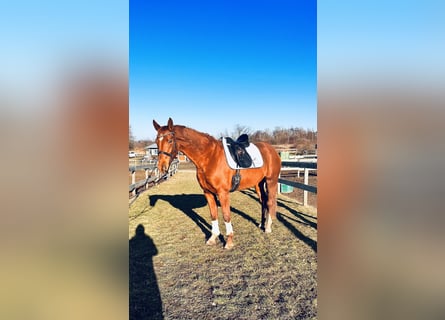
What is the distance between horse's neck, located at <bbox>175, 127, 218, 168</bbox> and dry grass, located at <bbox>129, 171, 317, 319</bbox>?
146 centimetres

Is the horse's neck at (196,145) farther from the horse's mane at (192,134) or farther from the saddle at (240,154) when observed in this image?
the saddle at (240,154)

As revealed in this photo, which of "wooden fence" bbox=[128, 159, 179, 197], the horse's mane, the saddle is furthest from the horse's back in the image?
"wooden fence" bbox=[128, 159, 179, 197]

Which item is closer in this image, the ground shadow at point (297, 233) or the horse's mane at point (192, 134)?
the horse's mane at point (192, 134)

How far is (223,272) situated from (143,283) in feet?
3.17

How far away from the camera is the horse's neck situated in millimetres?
3736

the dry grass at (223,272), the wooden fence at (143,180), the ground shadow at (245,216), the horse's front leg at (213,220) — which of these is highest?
the wooden fence at (143,180)

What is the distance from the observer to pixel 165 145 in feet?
11.1

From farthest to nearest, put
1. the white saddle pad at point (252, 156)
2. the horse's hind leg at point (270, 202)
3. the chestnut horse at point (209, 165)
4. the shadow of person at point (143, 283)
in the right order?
1. the horse's hind leg at point (270, 202)
2. the white saddle pad at point (252, 156)
3. the chestnut horse at point (209, 165)
4. the shadow of person at point (143, 283)

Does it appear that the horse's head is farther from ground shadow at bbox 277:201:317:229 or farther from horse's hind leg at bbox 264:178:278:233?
ground shadow at bbox 277:201:317:229

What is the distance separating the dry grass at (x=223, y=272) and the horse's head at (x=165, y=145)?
52.9 inches

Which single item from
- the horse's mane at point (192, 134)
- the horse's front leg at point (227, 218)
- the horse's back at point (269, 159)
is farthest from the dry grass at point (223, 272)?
the horse's mane at point (192, 134)

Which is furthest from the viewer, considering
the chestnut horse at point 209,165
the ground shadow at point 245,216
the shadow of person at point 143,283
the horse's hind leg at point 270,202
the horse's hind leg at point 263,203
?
the ground shadow at point 245,216

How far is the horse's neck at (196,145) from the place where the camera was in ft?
12.3
